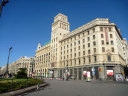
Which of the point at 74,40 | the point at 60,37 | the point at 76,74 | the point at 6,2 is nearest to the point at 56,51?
the point at 60,37

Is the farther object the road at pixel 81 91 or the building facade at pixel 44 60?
the building facade at pixel 44 60

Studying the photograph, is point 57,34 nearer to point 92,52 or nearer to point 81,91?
point 92,52

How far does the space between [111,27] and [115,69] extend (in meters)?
17.1

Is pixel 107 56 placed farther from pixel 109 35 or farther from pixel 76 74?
pixel 76 74

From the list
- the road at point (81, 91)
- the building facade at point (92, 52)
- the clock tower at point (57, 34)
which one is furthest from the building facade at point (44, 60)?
the road at point (81, 91)

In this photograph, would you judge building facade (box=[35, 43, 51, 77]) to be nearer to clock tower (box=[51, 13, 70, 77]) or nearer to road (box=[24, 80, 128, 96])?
clock tower (box=[51, 13, 70, 77])

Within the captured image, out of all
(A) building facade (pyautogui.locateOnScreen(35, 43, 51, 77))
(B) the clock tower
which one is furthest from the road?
(A) building facade (pyautogui.locateOnScreen(35, 43, 51, 77))

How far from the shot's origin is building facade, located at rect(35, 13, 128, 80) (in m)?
41.4

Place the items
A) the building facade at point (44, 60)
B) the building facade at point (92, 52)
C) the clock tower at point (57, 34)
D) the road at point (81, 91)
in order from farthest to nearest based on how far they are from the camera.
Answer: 1. the building facade at point (44, 60)
2. the clock tower at point (57, 34)
3. the building facade at point (92, 52)
4. the road at point (81, 91)

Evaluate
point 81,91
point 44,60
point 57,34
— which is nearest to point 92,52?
point 57,34

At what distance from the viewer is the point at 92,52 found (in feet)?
149

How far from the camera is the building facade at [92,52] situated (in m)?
41.4

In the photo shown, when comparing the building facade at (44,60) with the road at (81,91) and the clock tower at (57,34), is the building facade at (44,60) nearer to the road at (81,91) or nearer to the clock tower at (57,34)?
the clock tower at (57,34)

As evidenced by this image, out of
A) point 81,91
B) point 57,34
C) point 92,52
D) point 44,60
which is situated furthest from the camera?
point 44,60
